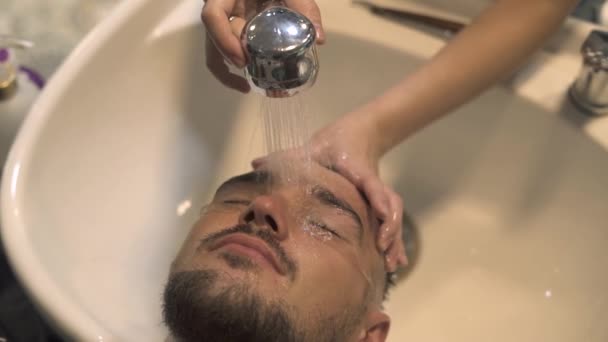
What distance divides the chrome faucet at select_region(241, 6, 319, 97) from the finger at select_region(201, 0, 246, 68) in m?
0.03

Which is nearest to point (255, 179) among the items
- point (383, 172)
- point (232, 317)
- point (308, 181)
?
point (308, 181)

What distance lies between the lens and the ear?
61 centimetres

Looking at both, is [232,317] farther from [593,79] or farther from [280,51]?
[593,79]

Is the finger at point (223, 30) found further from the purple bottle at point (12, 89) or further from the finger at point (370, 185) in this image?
the purple bottle at point (12, 89)

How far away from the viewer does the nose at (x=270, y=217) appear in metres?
0.56

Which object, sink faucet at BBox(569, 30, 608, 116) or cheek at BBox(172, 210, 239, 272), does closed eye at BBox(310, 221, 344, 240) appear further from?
sink faucet at BBox(569, 30, 608, 116)

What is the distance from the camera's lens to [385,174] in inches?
33.5

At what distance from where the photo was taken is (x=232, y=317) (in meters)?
0.52

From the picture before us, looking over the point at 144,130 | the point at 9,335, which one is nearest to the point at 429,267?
Answer: the point at 144,130

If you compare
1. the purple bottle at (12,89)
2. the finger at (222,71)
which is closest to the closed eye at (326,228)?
the finger at (222,71)

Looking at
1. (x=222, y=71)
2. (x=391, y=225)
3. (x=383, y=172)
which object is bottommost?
(x=383, y=172)

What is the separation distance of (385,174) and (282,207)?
0.99 ft

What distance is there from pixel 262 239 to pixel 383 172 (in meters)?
0.33

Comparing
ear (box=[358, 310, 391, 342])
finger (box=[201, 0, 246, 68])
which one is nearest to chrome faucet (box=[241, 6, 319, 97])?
finger (box=[201, 0, 246, 68])
